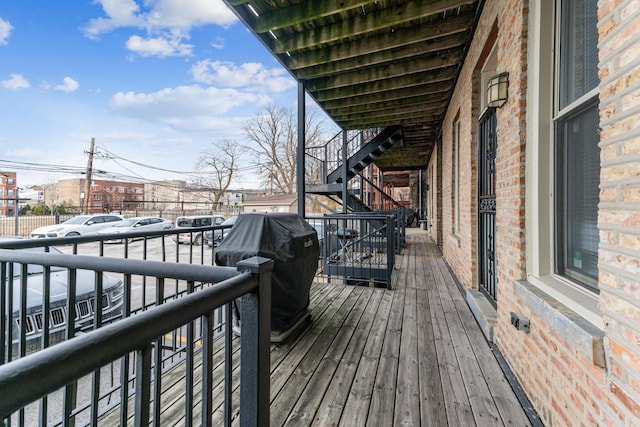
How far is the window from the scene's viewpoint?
134cm

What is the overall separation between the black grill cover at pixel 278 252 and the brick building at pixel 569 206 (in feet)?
5.29

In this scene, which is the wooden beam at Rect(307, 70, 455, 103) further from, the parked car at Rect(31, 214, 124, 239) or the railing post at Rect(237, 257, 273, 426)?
the parked car at Rect(31, 214, 124, 239)

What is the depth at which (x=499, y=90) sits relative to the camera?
2.18m

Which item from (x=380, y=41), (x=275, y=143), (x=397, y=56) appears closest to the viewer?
(x=380, y=41)

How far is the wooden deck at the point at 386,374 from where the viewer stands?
1.64 metres

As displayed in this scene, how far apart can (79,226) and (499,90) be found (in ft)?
50.9

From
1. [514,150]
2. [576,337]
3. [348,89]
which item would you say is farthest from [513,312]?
[348,89]

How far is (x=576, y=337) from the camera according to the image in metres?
1.18

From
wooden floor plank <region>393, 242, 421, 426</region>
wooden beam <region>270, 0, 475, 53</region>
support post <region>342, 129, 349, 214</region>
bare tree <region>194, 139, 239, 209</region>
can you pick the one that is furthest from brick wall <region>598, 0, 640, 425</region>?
bare tree <region>194, 139, 239, 209</region>

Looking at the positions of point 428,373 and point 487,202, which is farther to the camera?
point 487,202

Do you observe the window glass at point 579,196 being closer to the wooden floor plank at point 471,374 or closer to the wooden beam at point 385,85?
A: the wooden floor plank at point 471,374

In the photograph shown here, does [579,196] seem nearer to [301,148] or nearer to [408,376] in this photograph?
[408,376]

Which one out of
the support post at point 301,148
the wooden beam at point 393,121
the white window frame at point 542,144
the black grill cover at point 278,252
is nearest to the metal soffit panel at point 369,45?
Result: the support post at point 301,148

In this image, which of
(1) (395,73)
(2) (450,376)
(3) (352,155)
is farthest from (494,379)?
(3) (352,155)
